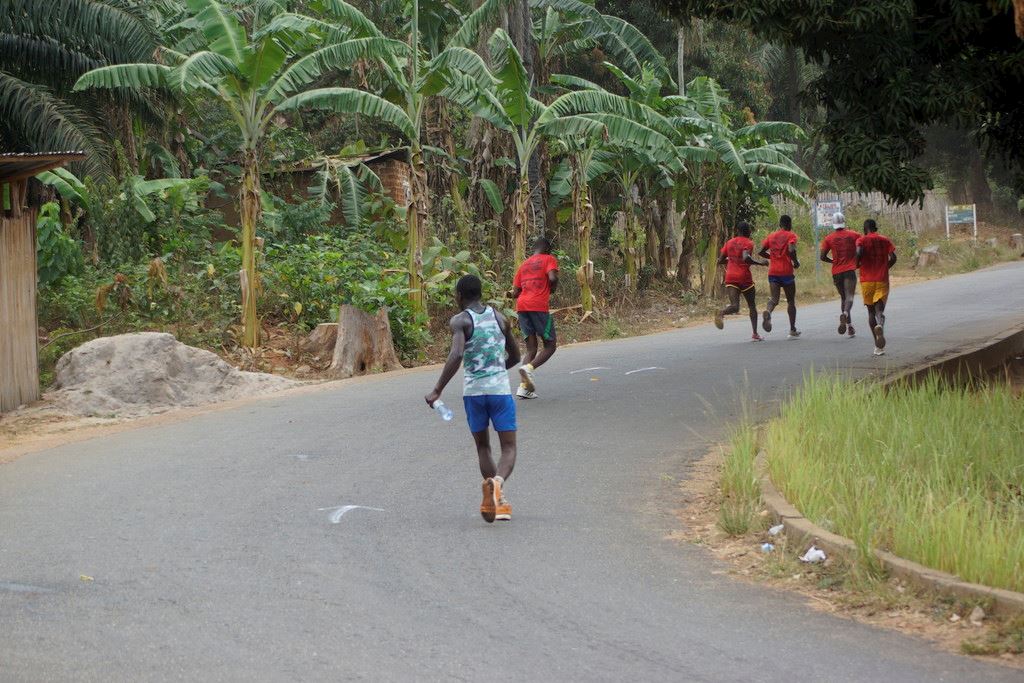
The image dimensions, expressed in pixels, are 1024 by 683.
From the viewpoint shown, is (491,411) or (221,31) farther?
(221,31)

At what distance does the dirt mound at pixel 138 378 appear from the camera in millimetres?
14609

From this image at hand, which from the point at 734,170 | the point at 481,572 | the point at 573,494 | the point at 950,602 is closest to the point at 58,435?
the point at 573,494

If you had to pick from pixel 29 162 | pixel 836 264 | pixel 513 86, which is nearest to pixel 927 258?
pixel 836 264

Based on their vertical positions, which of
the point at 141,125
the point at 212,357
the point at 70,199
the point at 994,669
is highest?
the point at 141,125

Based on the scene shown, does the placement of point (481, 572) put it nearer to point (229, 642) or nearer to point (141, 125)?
point (229, 642)

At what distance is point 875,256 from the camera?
666 inches

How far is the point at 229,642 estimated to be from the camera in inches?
227

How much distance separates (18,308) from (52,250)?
4.81m

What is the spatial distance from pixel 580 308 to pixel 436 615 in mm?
19874

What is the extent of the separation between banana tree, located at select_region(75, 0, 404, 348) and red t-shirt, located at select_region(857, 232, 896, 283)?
24.6 ft

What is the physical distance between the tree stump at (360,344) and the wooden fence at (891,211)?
3012cm

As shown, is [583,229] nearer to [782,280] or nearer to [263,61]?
[782,280]

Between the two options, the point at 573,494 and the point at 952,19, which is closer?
the point at 573,494

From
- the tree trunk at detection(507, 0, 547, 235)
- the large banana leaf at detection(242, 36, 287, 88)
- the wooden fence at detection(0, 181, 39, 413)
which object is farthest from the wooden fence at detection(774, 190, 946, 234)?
the wooden fence at detection(0, 181, 39, 413)
